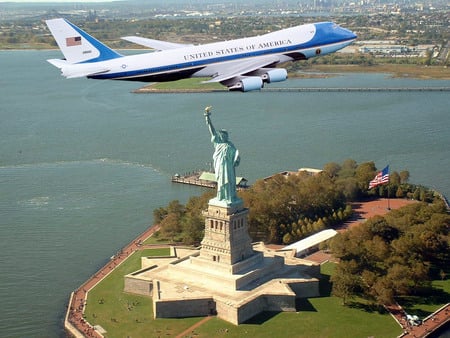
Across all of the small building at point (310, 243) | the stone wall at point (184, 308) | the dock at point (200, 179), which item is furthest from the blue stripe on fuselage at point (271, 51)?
the dock at point (200, 179)

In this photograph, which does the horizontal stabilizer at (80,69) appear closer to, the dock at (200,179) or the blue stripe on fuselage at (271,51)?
the blue stripe on fuselage at (271,51)

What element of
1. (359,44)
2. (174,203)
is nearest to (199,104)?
(174,203)

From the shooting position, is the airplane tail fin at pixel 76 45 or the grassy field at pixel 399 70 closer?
the airplane tail fin at pixel 76 45

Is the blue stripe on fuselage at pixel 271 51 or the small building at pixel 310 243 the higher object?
the blue stripe on fuselage at pixel 271 51

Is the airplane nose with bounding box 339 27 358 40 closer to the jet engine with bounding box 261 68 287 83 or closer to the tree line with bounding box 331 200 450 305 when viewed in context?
the jet engine with bounding box 261 68 287 83

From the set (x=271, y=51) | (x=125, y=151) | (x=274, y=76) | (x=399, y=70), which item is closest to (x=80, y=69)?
(x=274, y=76)

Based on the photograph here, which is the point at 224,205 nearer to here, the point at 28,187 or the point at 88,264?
the point at 88,264

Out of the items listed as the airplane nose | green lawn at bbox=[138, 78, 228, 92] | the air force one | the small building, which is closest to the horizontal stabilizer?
the air force one

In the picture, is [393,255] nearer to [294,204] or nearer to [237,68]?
[294,204]
